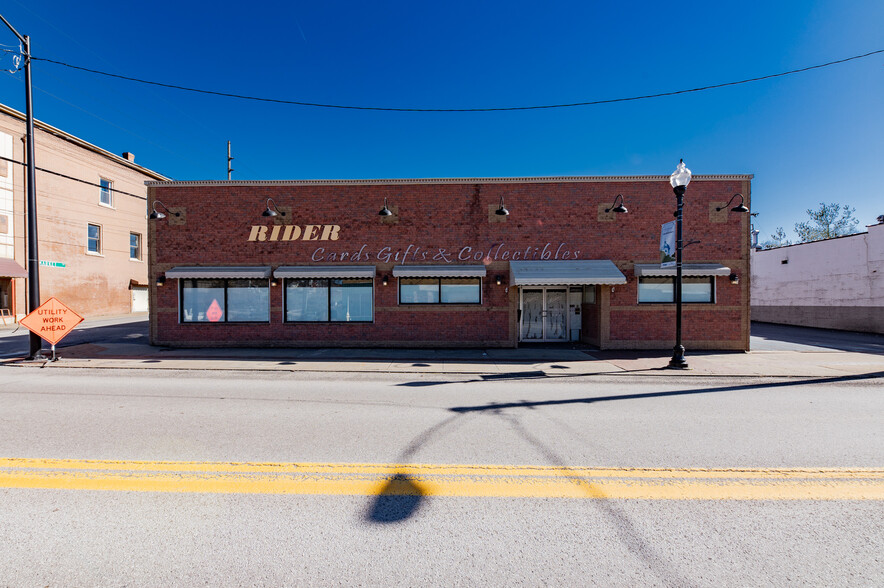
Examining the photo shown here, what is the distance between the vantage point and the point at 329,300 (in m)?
13.2

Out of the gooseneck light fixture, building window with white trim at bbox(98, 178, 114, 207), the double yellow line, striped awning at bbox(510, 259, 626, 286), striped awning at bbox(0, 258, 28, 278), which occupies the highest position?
building window with white trim at bbox(98, 178, 114, 207)

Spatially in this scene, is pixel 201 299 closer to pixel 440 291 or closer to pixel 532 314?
pixel 440 291

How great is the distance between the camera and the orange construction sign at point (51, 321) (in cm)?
1005

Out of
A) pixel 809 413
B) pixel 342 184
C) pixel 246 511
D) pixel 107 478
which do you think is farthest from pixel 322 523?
pixel 342 184

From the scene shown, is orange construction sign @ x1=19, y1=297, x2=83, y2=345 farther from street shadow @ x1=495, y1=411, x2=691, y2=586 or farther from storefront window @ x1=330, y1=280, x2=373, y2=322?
street shadow @ x1=495, y1=411, x2=691, y2=586

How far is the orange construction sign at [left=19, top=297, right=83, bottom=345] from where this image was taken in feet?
33.0

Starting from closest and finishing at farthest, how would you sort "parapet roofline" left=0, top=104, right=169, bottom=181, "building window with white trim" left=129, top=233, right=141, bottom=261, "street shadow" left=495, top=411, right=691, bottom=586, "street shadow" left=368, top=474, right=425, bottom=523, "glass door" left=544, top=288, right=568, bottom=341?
1. "street shadow" left=495, top=411, right=691, bottom=586
2. "street shadow" left=368, top=474, right=425, bottom=523
3. "glass door" left=544, top=288, right=568, bottom=341
4. "parapet roofline" left=0, top=104, right=169, bottom=181
5. "building window with white trim" left=129, top=233, right=141, bottom=261

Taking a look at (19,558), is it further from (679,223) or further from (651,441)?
(679,223)

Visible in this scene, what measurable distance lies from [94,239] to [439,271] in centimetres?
2596

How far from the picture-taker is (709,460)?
404cm

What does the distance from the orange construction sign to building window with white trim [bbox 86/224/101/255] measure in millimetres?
18683

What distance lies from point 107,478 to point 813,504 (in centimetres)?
629

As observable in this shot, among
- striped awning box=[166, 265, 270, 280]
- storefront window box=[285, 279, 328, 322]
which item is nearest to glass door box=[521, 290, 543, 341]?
storefront window box=[285, 279, 328, 322]

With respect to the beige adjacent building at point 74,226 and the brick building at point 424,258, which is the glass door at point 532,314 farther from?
the beige adjacent building at point 74,226
